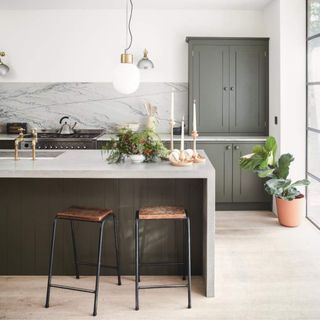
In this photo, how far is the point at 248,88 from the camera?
22.4 feet

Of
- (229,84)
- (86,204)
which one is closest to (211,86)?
(229,84)

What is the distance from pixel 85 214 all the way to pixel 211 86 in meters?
3.62

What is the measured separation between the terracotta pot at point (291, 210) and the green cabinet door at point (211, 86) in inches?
57.1

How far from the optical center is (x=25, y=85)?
7078mm

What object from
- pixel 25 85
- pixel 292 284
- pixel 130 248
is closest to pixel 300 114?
pixel 292 284

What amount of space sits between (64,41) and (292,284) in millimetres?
4555

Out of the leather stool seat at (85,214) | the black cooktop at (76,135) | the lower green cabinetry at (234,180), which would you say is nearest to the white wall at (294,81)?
the lower green cabinetry at (234,180)

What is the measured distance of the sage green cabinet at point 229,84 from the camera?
6750mm

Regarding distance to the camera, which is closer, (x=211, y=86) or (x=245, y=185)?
(x=245, y=185)

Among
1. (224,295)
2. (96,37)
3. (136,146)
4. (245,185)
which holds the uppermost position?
(96,37)

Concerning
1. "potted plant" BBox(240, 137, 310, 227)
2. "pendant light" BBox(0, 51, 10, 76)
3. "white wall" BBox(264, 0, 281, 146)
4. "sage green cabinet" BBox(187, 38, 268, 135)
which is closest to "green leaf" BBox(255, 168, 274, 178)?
"potted plant" BBox(240, 137, 310, 227)

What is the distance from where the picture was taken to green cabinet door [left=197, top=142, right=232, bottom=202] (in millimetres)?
6570

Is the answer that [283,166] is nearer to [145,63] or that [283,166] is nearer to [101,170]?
[145,63]

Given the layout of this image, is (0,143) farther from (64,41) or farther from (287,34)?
(287,34)
